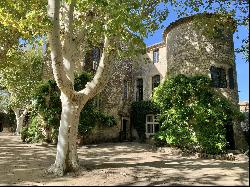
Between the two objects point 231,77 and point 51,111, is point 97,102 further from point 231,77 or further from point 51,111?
point 231,77

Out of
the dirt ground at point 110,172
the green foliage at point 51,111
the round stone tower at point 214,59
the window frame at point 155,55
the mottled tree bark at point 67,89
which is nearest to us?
the dirt ground at point 110,172

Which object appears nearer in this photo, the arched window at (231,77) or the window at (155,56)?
the arched window at (231,77)

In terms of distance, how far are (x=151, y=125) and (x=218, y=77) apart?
8.29 meters

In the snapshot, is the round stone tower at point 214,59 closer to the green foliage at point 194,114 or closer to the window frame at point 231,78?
the window frame at point 231,78

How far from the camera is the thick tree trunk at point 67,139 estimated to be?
10578 millimetres

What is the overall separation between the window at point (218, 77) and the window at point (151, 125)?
24.6ft

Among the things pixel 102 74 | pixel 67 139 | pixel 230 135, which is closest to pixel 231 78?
pixel 230 135

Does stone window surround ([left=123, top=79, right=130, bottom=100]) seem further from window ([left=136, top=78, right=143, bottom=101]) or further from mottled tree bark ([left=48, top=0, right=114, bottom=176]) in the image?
mottled tree bark ([left=48, top=0, right=114, bottom=176])

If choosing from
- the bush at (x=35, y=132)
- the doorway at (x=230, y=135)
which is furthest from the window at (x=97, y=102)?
the doorway at (x=230, y=135)

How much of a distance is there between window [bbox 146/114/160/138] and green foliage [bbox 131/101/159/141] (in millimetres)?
337

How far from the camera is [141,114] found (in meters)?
25.2

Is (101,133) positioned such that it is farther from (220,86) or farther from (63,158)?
(63,158)

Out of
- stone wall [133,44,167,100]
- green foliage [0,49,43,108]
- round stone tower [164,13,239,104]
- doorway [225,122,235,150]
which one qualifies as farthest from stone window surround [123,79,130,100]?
doorway [225,122,235,150]

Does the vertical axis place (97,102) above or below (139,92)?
below
